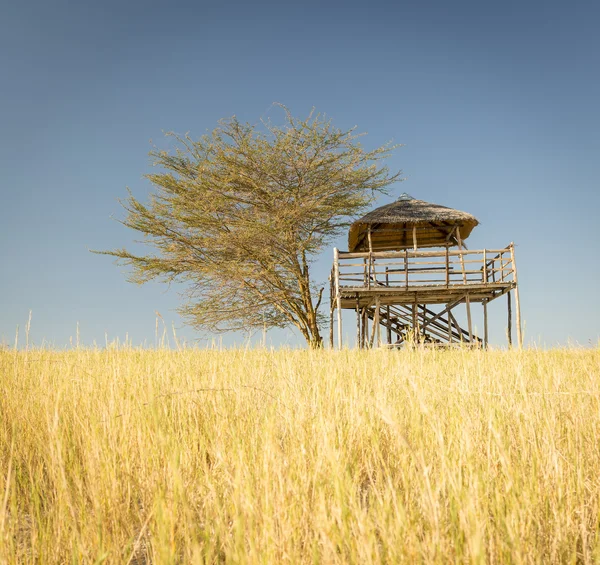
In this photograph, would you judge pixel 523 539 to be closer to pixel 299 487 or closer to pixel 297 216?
pixel 299 487

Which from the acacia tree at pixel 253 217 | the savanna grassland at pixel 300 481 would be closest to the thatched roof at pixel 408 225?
the acacia tree at pixel 253 217

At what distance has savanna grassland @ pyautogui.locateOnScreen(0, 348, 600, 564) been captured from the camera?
1.55 m

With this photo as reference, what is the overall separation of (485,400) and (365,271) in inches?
475

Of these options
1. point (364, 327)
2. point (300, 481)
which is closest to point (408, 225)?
point (364, 327)

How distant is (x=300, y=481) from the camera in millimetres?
2080

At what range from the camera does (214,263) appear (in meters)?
16.2

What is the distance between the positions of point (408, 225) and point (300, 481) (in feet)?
61.2

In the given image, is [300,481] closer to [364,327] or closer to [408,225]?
[408,225]

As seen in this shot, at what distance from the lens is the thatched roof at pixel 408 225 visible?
17.8m

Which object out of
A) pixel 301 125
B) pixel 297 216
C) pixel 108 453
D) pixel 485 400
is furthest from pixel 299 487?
pixel 301 125

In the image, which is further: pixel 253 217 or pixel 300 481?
pixel 253 217

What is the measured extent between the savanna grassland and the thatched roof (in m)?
14.0

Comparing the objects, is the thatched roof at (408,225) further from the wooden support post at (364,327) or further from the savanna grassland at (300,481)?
the savanna grassland at (300,481)

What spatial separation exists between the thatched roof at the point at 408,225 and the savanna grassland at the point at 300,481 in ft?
46.0
